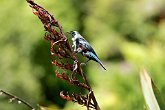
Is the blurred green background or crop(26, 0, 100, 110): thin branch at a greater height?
the blurred green background

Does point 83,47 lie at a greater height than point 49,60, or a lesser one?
lesser

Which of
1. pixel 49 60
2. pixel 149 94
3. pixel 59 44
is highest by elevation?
pixel 49 60

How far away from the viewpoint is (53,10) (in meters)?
7.51

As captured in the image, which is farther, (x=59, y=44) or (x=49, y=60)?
(x=49, y=60)

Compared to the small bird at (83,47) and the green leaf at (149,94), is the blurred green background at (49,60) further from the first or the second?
the small bird at (83,47)

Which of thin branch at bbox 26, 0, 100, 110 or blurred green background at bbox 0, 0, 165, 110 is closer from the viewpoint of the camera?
thin branch at bbox 26, 0, 100, 110

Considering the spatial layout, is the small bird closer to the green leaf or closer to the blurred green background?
the green leaf

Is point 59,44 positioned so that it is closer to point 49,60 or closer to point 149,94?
point 149,94

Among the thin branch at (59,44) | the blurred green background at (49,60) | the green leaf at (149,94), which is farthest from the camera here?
the blurred green background at (49,60)

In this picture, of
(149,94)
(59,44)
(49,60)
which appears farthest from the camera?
(49,60)

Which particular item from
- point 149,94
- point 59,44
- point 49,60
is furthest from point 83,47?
point 49,60

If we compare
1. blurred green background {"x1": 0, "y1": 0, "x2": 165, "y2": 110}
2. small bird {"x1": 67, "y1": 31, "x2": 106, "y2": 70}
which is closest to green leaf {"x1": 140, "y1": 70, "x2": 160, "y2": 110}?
small bird {"x1": 67, "y1": 31, "x2": 106, "y2": 70}

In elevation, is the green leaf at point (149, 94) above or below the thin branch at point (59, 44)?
above

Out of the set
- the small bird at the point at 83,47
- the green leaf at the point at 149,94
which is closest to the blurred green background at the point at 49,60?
the green leaf at the point at 149,94
